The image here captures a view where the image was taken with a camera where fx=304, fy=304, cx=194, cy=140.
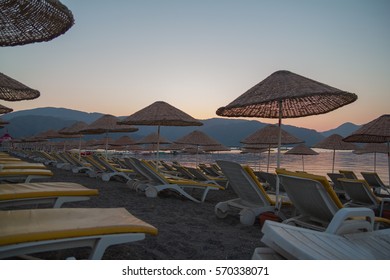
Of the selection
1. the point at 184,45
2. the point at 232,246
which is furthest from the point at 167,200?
the point at 184,45

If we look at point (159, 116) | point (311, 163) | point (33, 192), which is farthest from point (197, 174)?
point (311, 163)

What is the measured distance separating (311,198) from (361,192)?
10.9ft

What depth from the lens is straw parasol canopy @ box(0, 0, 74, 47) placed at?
198 centimetres

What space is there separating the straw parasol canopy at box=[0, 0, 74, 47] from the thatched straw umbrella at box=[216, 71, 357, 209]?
2.44 metres

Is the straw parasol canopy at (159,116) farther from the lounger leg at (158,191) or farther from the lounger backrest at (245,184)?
the lounger backrest at (245,184)

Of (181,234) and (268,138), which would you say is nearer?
(181,234)

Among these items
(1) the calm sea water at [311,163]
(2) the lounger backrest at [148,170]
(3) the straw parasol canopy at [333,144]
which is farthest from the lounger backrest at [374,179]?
(1) the calm sea water at [311,163]

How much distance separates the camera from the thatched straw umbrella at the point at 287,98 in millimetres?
3680

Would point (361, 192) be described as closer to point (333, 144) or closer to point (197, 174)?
point (197, 174)

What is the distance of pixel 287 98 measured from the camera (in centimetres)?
368

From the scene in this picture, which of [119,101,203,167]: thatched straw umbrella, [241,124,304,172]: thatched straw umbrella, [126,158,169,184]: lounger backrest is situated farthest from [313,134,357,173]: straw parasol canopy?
[126,158,169,184]: lounger backrest

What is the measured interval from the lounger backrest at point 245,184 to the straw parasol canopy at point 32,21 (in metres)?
2.70
